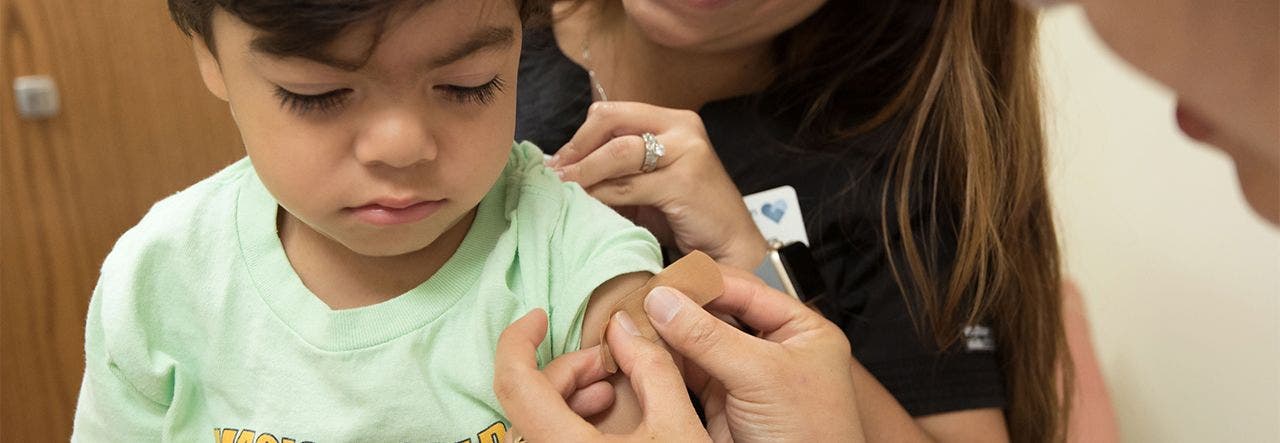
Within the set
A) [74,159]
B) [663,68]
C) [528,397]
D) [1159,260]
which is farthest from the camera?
[1159,260]

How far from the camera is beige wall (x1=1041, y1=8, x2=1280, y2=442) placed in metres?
1.71

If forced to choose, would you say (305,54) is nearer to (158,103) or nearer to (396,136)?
(396,136)

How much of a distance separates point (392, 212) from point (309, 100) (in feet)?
0.33

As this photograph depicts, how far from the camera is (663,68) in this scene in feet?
4.68

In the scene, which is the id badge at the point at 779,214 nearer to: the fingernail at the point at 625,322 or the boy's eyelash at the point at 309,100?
the fingernail at the point at 625,322

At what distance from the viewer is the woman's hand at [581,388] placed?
80 centimetres

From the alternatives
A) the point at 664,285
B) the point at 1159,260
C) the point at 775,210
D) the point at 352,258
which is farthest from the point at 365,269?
the point at 1159,260

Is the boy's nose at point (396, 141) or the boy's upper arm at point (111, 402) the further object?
the boy's upper arm at point (111, 402)

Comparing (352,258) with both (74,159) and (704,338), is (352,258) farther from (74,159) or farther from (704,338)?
(74,159)

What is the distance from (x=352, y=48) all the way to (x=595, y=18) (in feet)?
2.66

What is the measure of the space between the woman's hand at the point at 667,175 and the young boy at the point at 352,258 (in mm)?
139

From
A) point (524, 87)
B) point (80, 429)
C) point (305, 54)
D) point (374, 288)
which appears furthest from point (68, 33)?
point (305, 54)

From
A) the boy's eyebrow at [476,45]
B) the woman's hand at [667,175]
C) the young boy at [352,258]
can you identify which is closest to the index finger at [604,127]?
the woman's hand at [667,175]

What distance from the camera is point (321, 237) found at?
92 centimetres
